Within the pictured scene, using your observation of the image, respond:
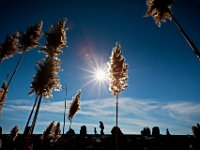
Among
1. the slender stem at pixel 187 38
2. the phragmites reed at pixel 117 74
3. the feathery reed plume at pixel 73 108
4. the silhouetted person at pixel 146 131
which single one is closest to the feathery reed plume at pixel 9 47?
the feathery reed plume at pixel 73 108

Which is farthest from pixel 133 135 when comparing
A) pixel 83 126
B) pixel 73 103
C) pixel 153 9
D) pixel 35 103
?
pixel 153 9

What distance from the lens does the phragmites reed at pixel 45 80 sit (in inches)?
602

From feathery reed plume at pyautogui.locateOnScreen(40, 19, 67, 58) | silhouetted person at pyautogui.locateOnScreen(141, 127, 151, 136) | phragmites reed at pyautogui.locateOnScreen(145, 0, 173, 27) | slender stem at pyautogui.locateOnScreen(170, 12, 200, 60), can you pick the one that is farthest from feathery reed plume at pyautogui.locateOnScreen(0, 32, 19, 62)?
silhouetted person at pyautogui.locateOnScreen(141, 127, 151, 136)

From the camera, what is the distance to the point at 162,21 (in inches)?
552

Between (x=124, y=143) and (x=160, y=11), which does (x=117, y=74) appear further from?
(x=124, y=143)

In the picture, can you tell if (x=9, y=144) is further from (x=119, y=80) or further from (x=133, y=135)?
(x=119, y=80)

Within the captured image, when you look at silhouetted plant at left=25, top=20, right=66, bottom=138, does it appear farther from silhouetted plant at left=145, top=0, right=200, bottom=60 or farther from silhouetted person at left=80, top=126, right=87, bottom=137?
silhouetted person at left=80, top=126, right=87, bottom=137

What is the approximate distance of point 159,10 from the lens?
1338cm

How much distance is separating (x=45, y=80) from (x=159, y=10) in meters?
10.5

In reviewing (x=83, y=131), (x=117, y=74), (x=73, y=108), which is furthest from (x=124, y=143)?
(x=117, y=74)

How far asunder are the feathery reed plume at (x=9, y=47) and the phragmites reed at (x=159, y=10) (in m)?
14.2

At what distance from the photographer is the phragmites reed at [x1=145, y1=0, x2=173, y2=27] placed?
13.0 m

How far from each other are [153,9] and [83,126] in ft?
102

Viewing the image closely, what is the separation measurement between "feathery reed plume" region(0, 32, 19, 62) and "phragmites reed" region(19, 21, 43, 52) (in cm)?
75
